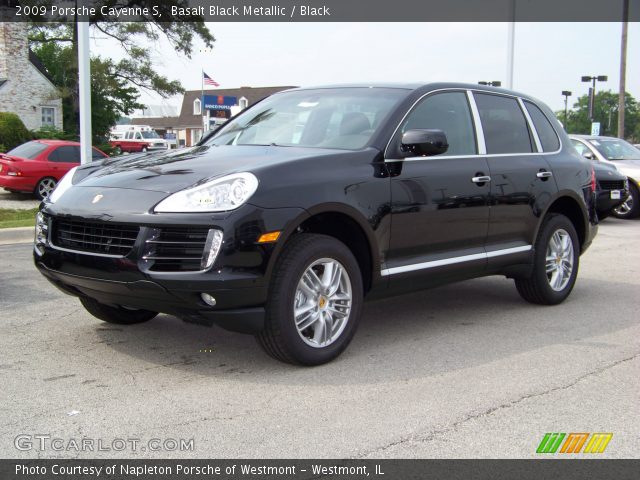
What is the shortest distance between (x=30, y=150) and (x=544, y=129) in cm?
1328

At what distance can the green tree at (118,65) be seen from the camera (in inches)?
1320

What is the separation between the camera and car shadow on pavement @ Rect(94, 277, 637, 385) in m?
4.46

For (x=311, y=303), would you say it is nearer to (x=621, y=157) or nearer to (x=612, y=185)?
(x=612, y=185)

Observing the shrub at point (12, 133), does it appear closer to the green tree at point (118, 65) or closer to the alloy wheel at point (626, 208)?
the green tree at point (118, 65)

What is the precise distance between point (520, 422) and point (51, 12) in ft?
111

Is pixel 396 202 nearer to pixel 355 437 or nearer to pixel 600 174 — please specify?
pixel 355 437

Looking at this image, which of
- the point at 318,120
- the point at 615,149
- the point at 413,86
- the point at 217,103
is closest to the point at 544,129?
the point at 413,86

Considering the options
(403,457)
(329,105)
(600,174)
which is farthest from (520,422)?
(600,174)

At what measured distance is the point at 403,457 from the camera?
10.6 feet

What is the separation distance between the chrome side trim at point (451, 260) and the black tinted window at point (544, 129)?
101cm

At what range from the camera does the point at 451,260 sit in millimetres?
5293

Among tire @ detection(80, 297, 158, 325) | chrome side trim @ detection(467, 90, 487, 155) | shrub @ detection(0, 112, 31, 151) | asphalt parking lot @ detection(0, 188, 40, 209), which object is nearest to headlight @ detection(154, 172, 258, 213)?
tire @ detection(80, 297, 158, 325)

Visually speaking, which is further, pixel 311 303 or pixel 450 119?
pixel 450 119

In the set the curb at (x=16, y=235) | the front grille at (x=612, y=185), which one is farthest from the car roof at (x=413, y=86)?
the front grille at (x=612, y=185)
